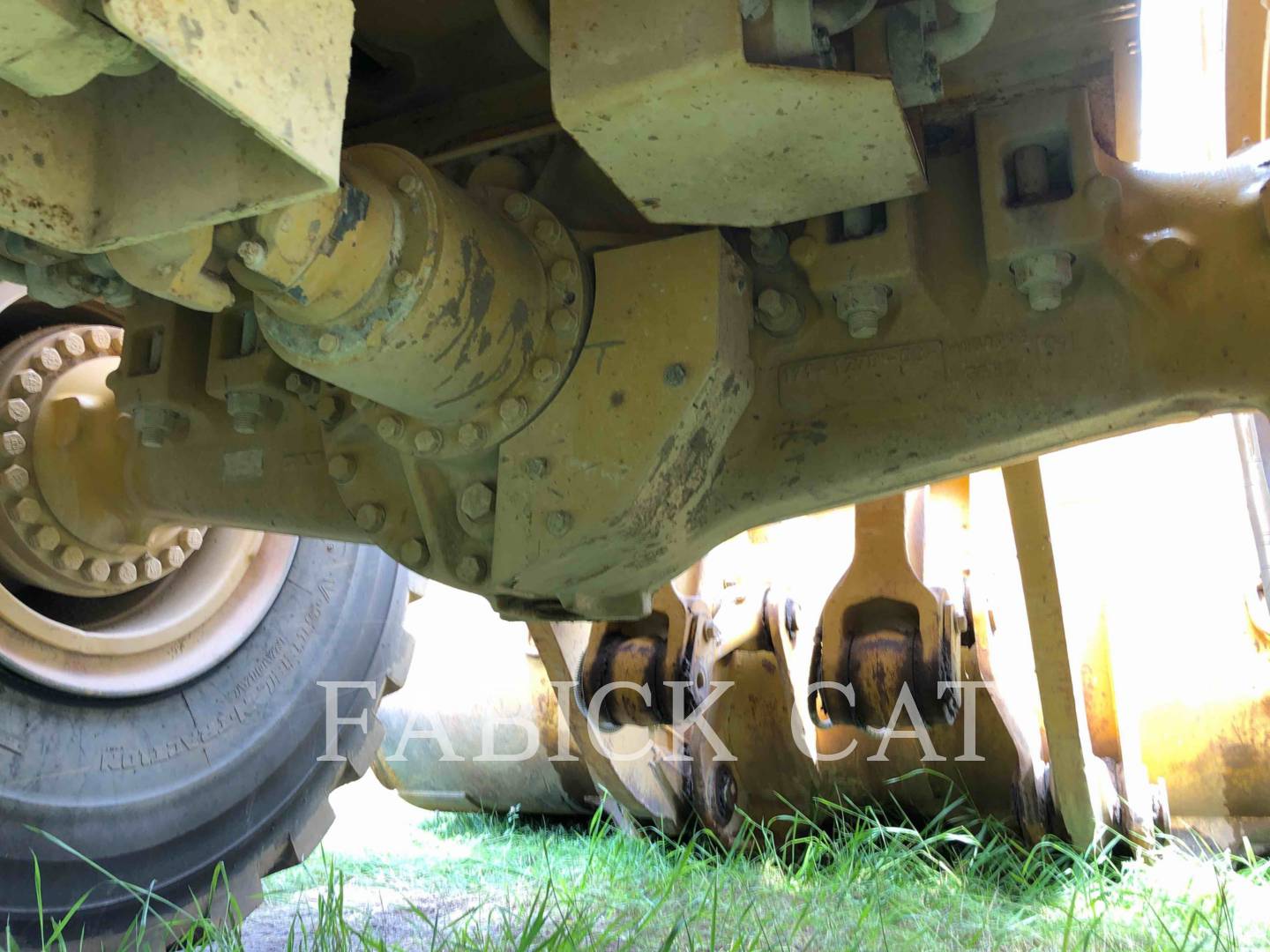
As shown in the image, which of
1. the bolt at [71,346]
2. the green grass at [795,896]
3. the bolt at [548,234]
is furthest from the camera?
the bolt at [71,346]

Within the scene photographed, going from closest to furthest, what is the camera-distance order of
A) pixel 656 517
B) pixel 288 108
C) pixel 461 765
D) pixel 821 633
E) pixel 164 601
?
pixel 288 108 → pixel 656 517 → pixel 164 601 → pixel 821 633 → pixel 461 765

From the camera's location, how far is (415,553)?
5.22 ft

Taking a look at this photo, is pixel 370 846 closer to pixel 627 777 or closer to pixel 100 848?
pixel 627 777

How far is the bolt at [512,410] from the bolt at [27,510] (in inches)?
38.2

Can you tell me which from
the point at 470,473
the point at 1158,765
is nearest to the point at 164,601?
the point at 470,473

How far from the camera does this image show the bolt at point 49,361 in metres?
1.94

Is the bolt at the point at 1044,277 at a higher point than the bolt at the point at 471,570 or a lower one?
higher

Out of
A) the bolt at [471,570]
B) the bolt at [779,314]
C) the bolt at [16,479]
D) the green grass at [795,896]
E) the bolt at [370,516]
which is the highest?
the bolt at [779,314]

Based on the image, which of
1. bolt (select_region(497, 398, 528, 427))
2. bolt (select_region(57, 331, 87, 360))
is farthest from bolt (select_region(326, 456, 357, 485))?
bolt (select_region(57, 331, 87, 360))

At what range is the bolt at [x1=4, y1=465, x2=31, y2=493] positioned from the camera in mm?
1853

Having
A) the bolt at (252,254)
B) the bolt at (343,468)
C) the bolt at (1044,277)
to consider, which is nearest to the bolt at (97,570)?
the bolt at (343,468)

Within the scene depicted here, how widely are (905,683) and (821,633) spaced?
21 cm

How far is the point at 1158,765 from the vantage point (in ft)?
8.98

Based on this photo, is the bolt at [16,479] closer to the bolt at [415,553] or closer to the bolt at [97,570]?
the bolt at [97,570]
